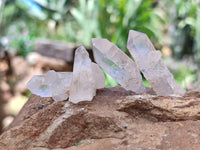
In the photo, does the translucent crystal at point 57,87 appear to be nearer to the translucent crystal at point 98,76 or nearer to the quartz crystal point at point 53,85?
the quartz crystal point at point 53,85

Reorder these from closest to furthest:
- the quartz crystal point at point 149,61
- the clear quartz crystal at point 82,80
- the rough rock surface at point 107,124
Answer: the rough rock surface at point 107,124 → the clear quartz crystal at point 82,80 → the quartz crystal point at point 149,61

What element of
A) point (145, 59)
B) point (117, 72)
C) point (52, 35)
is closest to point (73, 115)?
point (117, 72)

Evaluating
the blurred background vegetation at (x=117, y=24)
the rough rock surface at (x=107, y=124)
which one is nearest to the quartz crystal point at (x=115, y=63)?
the rough rock surface at (x=107, y=124)

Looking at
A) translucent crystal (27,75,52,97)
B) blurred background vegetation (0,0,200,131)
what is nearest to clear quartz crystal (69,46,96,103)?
translucent crystal (27,75,52,97)

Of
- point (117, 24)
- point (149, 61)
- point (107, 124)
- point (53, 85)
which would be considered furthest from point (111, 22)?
point (107, 124)

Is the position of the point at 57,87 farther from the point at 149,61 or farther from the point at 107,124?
the point at 149,61

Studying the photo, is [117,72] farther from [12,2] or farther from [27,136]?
[12,2]

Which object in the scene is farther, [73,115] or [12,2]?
[12,2]
